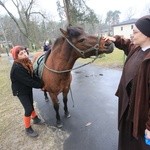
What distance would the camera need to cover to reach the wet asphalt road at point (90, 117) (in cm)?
379

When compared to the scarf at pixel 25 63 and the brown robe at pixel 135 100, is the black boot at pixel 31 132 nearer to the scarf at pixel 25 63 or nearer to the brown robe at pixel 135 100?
the scarf at pixel 25 63

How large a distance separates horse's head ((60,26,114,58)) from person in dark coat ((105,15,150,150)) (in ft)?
3.29

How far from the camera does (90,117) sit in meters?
4.81

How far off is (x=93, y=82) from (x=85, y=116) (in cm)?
337

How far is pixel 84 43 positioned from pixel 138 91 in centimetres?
169

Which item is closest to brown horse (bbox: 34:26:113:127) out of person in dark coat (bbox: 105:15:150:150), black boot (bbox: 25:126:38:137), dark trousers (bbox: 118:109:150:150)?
black boot (bbox: 25:126:38:137)

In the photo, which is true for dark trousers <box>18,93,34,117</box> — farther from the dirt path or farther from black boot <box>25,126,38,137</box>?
the dirt path

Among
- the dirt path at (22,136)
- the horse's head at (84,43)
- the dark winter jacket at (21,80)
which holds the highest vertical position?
the horse's head at (84,43)

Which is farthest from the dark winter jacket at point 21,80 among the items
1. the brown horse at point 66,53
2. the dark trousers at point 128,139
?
the dark trousers at point 128,139

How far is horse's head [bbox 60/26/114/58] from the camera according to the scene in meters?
3.34

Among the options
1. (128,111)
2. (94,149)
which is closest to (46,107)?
(94,149)

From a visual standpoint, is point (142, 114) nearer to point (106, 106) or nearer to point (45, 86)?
point (45, 86)

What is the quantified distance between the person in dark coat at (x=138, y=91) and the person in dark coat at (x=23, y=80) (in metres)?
1.96

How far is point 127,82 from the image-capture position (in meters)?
2.23
